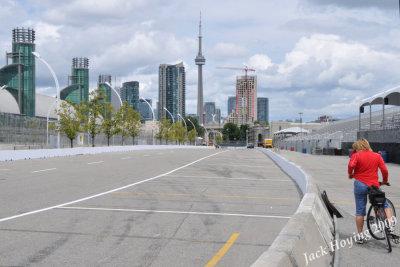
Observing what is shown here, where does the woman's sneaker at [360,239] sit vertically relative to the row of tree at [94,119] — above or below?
below

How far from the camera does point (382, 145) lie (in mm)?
39594

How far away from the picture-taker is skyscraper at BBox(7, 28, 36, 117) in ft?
335

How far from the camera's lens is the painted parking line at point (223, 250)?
5861mm

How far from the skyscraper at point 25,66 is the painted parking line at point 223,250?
10184 centimetres

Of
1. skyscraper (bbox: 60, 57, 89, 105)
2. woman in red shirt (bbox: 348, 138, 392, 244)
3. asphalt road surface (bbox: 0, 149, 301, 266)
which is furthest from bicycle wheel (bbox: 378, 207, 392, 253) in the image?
skyscraper (bbox: 60, 57, 89, 105)

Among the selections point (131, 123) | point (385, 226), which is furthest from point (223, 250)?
point (131, 123)

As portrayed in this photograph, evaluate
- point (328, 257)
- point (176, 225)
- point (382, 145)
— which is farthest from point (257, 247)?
point (382, 145)

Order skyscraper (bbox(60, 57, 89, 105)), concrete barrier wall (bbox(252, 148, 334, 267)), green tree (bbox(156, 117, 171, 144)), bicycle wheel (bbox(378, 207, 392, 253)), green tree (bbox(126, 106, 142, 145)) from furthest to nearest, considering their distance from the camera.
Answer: skyscraper (bbox(60, 57, 89, 105)) → green tree (bbox(156, 117, 171, 144)) → green tree (bbox(126, 106, 142, 145)) → bicycle wheel (bbox(378, 207, 392, 253)) → concrete barrier wall (bbox(252, 148, 334, 267))

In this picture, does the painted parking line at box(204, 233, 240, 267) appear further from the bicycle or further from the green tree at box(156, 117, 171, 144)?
the green tree at box(156, 117, 171, 144)

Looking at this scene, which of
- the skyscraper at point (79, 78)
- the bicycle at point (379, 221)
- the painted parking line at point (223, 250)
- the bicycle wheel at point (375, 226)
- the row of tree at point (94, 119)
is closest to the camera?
the painted parking line at point (223, 250)

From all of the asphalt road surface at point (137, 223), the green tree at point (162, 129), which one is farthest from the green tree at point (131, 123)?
the asphalt road surface at point (137, 223)

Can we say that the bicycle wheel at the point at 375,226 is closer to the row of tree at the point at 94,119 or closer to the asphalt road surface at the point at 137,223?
the asphalt road surface at the point at 137,223

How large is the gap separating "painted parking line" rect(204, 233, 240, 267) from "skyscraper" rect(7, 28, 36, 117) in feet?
334

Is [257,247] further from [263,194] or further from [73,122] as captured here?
[73,122]
